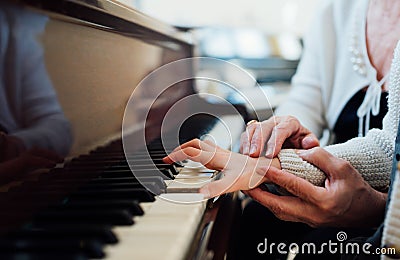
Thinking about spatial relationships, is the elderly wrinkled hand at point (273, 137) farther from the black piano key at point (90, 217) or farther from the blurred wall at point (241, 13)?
the blurred wall at point (241, 13)

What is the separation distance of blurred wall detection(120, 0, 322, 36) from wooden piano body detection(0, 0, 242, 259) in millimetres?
1604

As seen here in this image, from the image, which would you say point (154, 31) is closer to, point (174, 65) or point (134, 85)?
point (134, 85)

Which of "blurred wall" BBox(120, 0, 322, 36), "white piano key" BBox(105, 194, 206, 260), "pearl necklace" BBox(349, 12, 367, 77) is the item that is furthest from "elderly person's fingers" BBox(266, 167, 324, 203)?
"blurred wall" BBox(120, 0, 322, 36)

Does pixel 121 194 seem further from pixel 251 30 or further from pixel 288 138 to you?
pixel 251 30

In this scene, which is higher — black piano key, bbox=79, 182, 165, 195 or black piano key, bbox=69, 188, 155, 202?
black piano key, bbox=69, 188, 155, 202

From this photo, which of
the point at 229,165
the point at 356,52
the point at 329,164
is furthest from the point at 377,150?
the point at 356,52

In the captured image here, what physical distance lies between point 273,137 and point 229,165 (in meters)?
0.12

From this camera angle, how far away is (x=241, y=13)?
2797 mm

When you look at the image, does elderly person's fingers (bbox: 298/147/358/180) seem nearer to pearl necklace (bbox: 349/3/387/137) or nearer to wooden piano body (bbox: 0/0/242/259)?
wooden piano body (bbox: 0/0/242/259)

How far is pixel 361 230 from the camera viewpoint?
74 cm

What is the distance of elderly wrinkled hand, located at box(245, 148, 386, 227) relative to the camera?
0.64 meters

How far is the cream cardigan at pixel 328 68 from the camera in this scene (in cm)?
110

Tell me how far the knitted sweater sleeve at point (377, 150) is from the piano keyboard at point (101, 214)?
0.75 ft

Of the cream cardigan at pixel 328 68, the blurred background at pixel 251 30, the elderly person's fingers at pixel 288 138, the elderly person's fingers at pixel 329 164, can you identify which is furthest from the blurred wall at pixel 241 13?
the elderly person's fingers at pixel 329 164
